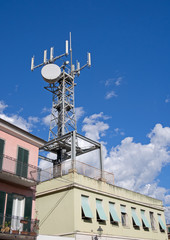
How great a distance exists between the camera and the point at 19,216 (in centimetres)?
1736

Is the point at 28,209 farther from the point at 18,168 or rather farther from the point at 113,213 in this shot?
the point at 113,213

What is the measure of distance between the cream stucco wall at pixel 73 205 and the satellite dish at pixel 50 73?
12.0 metres

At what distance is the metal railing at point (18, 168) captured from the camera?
687 inches

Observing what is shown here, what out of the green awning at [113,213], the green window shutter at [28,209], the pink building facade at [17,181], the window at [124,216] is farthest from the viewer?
the window at [124,216]

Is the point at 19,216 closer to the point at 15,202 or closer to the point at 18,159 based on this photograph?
the point at 15,202

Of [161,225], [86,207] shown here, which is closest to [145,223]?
[161,225]

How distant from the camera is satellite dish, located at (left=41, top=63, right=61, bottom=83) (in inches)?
1176

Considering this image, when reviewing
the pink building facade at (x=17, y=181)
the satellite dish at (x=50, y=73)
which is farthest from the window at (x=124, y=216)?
the satellite dish at (x=50, y=73)

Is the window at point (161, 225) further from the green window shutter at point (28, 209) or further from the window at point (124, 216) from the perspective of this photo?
the green window shutter at point (28, 209)

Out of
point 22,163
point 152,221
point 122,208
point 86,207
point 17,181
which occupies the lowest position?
point 152,221

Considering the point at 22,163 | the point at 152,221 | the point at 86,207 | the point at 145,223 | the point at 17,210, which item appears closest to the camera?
the point at 17,210

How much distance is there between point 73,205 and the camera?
65.0ft

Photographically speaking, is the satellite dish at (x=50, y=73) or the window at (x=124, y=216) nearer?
the window at (x=124, y=216)

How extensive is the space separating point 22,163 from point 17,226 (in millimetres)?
3990
